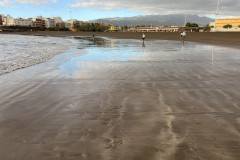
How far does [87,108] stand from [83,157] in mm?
1903

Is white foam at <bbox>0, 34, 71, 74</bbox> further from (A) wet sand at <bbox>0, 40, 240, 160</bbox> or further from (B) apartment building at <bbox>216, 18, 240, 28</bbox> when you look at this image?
(B) apartment building at <bbox>216, 18, 240, 28</bbox>

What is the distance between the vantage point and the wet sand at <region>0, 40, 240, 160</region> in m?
2.90

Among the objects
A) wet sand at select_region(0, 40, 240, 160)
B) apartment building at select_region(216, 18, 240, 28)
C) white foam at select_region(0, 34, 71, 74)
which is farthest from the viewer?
apartment building at select_region(216, 18, 240, 28)

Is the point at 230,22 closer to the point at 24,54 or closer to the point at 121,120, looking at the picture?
the point at 24,54

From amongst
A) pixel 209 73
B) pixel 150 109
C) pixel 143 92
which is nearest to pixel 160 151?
pixel 150 109

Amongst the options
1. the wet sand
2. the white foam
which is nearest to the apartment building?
the white foam

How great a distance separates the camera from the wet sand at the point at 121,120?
290 cm

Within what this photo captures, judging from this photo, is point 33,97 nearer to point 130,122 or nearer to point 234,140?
point 130,122

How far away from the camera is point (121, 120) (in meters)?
3.91

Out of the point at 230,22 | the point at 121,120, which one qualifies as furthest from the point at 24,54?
the point at 230,22

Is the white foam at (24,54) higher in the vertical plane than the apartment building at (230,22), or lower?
lower

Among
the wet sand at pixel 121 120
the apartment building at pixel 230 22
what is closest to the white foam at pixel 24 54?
the wet sand at pixel 121 120

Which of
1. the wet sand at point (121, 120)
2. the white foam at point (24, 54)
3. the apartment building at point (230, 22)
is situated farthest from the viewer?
the apartment building at point (230, 22)

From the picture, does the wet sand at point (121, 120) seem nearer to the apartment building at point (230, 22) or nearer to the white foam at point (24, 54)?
the white foam at point (24, 54)
